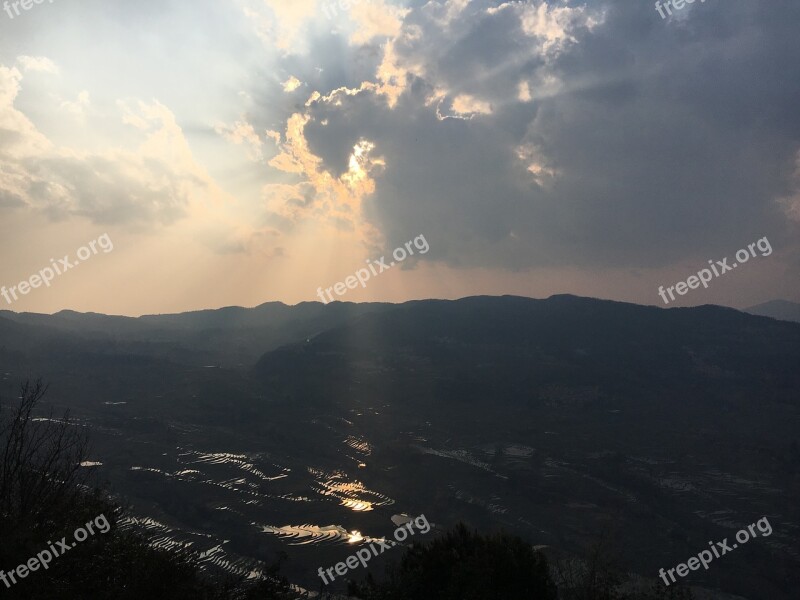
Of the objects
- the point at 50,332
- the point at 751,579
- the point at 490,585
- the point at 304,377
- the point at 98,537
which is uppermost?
the point at 50,332

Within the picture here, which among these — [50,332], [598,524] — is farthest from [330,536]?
[50,332]

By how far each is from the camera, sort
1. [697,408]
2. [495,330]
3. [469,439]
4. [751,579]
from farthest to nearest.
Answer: [495,330] < [697,408] < [469,439] < [751,579]

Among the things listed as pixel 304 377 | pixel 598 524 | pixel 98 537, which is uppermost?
pixel 304 377

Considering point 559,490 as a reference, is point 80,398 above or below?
above

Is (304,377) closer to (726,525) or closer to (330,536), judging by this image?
(330,536)

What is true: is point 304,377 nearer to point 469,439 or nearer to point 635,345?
point 469,439

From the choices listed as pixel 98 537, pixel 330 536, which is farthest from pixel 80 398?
pixel 98 537

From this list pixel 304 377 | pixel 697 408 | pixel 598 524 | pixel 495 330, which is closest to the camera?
pixel 598 524

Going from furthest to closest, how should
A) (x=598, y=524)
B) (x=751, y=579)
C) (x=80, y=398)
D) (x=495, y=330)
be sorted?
1. (x=495, y=330)
2. (x=80, y=398)
3. (x=598, y=524)
4. (x=751, y=579)

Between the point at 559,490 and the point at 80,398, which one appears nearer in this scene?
the point at 559,490
